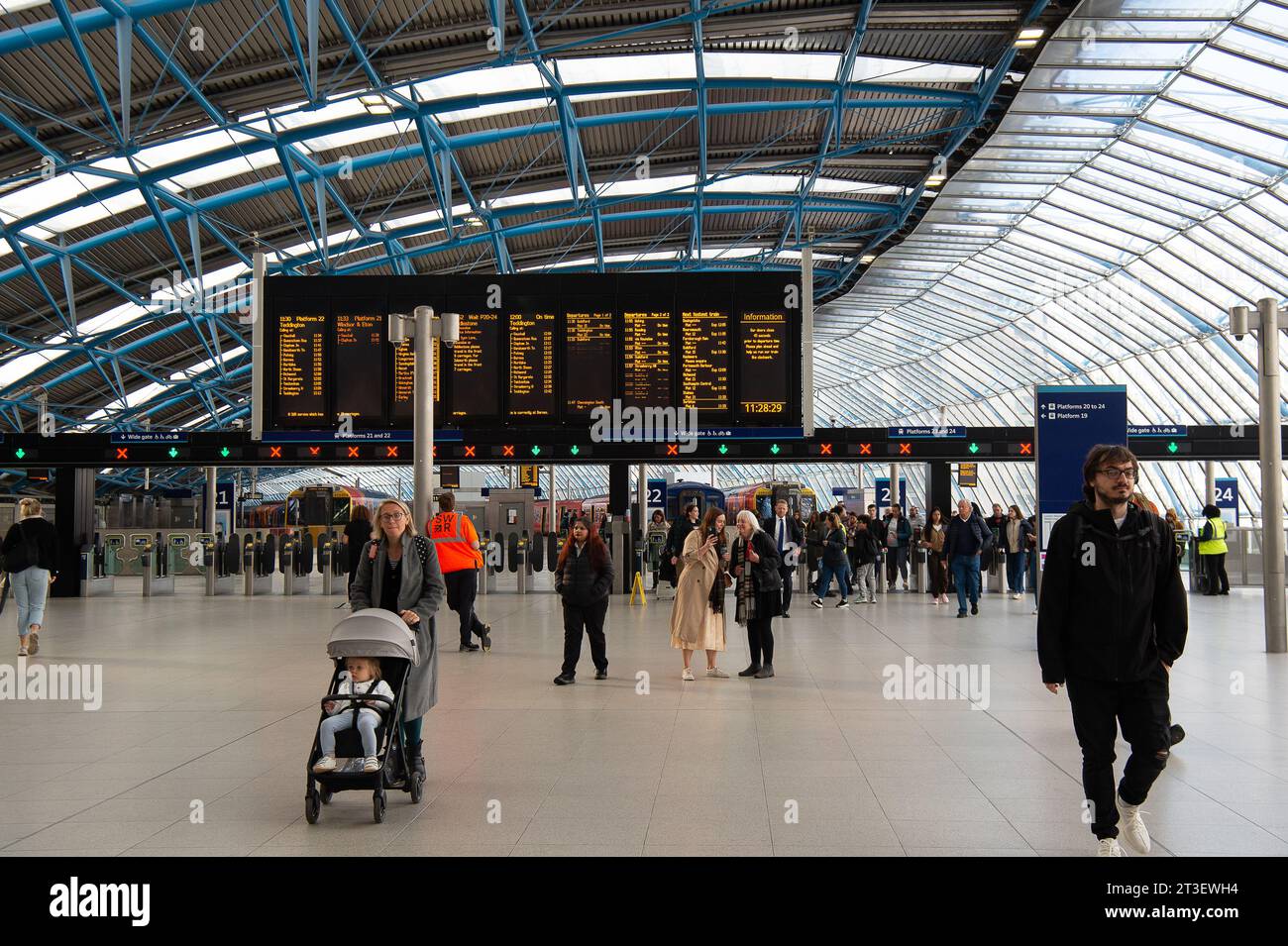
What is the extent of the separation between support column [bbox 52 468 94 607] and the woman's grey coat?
18.8m

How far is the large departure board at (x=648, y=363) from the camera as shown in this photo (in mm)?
15578

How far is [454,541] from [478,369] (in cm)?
451

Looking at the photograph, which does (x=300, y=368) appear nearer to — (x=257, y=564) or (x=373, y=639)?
(x=257, y=564)

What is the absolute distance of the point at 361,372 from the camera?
15562mm

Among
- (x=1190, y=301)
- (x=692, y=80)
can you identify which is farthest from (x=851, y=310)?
(x=692, y=80)

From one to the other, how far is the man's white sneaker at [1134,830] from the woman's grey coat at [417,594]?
366 cm

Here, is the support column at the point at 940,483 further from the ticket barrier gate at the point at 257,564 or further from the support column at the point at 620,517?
the ticket barrier gate at the point at 257,564

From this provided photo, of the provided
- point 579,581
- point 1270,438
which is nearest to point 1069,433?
point 1270,438

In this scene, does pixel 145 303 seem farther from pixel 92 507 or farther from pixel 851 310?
pixel 851 310

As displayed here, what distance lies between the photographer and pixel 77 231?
2658cm

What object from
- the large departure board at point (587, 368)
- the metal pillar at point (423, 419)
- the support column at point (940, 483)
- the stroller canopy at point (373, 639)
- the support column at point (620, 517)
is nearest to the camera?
the stroller canopy at point (373, 639)

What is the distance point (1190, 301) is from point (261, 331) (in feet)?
86.4

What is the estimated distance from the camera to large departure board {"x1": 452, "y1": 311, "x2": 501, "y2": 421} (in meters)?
15.5
